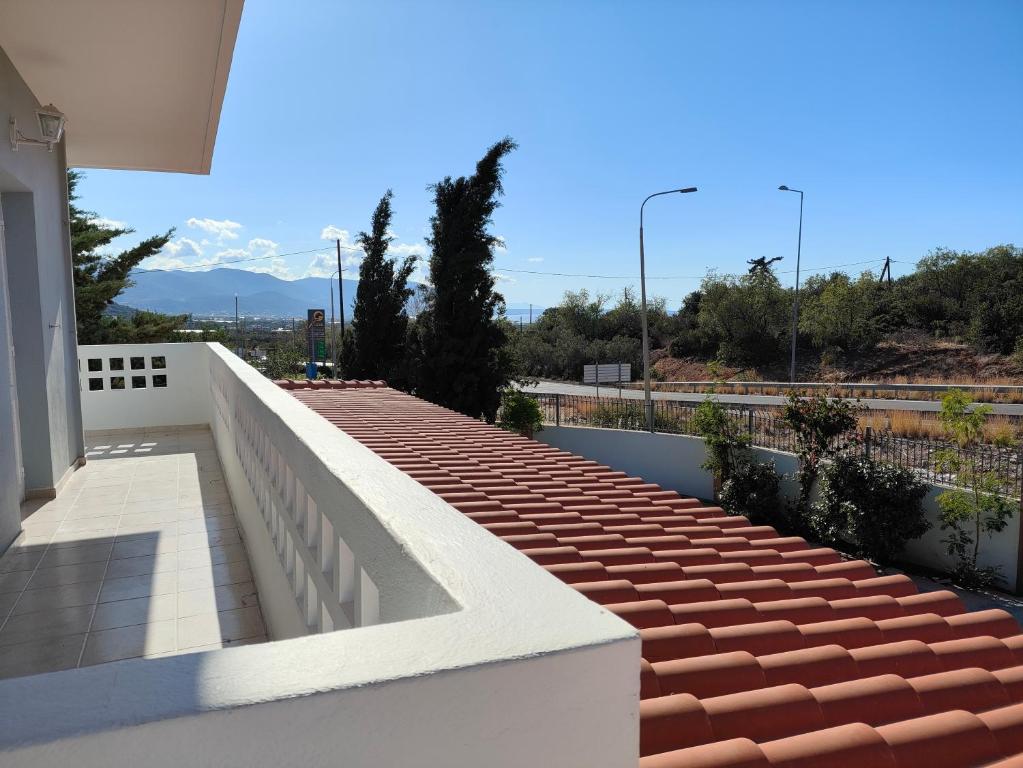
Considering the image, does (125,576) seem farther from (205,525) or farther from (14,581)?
(205,525)

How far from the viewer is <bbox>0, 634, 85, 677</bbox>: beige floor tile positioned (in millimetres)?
3492

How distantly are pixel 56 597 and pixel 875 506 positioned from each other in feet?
42.2

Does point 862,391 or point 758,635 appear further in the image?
point 862,391

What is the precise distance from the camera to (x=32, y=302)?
6.43 metres

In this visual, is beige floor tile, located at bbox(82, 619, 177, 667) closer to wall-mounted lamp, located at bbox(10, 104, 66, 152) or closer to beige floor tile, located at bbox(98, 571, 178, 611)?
beige floor tile, located at bbox(98, 571, 178, 611)

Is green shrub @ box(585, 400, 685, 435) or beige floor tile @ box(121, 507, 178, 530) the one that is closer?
beige floor tile @ box(121, 507, 178, 530)

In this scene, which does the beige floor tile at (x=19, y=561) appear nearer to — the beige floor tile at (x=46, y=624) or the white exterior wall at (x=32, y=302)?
the white exterior wall at (x=32, y=302)

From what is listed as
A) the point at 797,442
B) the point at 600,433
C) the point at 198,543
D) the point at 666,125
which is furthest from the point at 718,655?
the point at 666,125

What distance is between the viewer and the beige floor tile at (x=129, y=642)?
3.62 meters

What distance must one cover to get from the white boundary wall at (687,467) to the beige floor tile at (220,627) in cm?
1264

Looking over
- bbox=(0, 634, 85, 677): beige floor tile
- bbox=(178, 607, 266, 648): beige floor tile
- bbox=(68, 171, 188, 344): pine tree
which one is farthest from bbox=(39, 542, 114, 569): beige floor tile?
bbox=(68, 171, 188, 344): pine tree

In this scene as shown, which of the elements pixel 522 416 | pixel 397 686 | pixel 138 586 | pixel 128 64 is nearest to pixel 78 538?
pixel 138 586

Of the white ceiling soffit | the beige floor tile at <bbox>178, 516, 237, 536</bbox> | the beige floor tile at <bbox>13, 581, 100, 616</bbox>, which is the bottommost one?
the beige floor tile at <bbox>13, 581, 100, 616</bbox>

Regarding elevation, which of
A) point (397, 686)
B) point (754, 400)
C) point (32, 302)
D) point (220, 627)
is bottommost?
point (754, 400)
